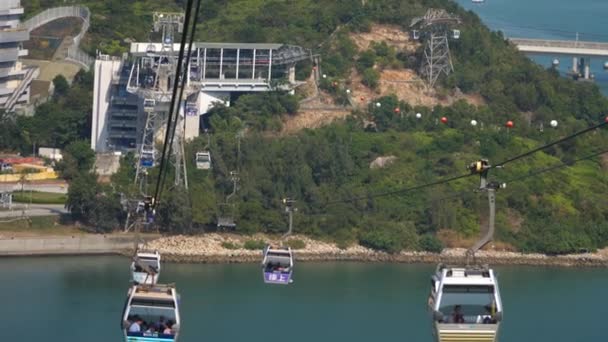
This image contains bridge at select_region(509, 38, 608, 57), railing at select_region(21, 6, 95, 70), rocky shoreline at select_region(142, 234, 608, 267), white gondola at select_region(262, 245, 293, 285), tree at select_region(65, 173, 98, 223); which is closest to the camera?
white gondola at select_region(262, 245, 293, 285)

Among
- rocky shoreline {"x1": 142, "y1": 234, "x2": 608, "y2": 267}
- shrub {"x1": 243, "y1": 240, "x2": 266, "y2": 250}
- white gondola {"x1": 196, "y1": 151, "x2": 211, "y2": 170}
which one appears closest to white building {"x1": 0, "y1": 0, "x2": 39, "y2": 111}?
white gondola {"x1": 196, "y1": 151, "x2": 211, "y2": 170}

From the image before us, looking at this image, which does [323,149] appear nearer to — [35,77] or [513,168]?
[513,168]

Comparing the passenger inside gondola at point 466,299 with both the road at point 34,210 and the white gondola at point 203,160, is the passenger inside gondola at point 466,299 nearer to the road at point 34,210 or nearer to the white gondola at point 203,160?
the road at point 34,210

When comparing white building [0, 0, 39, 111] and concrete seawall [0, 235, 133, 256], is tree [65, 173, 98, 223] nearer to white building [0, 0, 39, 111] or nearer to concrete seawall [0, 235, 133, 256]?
concrete seawall [0, 235, 133, 256]

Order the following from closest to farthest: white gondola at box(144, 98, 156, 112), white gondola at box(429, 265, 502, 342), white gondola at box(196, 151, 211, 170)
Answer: white gondola at box(429, 265, 502, 342), white gondola at box(196, 151, 211, 170), white gondola at box(144, 98, 156, 112)

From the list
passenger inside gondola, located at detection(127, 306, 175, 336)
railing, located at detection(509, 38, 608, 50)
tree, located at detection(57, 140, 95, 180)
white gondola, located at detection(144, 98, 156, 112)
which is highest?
railing, located at detection(509, 38, 608, 50)

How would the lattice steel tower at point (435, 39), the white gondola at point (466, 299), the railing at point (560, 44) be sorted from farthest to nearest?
the railing at point (560, 44), the lattice steel tower at point (435, 39), the white gondola at point (466, 299)

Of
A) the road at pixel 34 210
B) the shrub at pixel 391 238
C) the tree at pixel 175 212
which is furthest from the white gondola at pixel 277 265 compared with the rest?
the road at pixel 34 210

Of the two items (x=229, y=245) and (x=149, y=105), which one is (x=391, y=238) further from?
(x=149, y=105)
